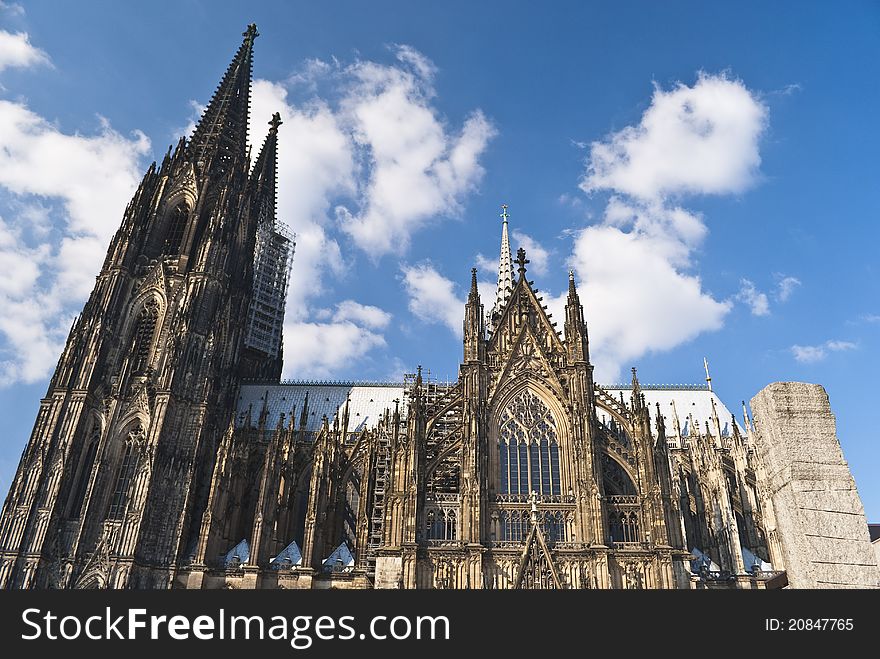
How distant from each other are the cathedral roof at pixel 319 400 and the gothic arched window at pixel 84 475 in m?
11.3

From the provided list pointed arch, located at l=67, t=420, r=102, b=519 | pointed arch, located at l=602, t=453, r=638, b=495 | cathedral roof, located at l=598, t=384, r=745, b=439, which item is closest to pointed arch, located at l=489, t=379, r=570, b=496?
pointed arch, located at l=602, t=453, r=638, b=495

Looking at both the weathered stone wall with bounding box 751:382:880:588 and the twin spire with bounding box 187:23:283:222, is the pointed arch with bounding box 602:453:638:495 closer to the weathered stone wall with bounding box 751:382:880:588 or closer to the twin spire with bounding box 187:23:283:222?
the weathered stone wall with bounding box 751:382:880:588

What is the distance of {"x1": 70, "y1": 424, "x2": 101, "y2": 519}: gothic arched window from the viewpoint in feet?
129

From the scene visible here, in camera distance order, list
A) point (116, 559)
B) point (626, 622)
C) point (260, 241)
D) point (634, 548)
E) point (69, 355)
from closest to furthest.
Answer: point (626, 622) → point (634, 548) → point (116, 559) → point (69, 355) → point (260, 241)

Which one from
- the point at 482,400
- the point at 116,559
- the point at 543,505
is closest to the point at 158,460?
the point at 116,559

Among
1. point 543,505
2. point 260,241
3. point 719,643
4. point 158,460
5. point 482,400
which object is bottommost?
point 719,643

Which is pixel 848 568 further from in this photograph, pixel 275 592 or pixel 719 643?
pixel 275 592

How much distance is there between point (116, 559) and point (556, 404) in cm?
2676

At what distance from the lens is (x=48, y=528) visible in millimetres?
37500

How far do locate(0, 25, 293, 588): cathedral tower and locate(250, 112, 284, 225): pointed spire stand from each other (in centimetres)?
964

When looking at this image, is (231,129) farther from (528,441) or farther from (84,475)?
(528,441)

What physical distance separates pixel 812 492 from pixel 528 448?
74.9 feet

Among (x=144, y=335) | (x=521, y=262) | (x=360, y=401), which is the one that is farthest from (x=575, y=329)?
(x=144, y=335)

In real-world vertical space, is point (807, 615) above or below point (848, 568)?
below
